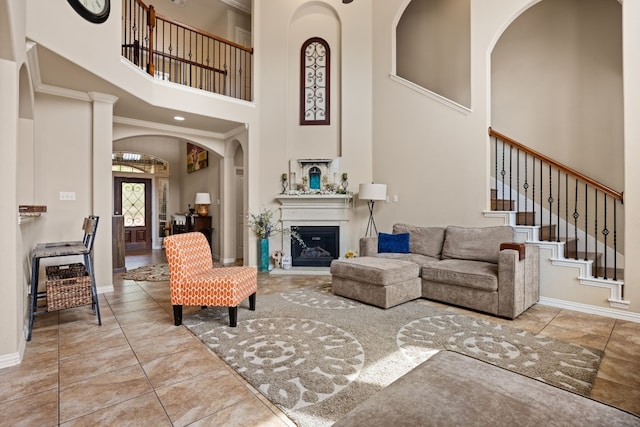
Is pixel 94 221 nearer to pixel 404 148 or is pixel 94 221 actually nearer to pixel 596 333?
pixel 404 148

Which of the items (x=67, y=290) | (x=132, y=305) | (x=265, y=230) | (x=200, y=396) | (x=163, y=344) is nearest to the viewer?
(x=200, y=396)

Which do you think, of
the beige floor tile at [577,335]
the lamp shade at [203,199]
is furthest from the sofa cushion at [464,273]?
the lamp shade at [203,199]

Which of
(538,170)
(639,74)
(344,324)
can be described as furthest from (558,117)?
(344,324)

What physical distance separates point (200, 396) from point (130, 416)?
35 centimetres

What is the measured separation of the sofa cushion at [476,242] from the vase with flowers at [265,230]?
8.18 ft

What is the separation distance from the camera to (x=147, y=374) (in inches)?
83.3

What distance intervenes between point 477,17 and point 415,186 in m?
2.38

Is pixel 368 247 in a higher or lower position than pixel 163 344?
higher

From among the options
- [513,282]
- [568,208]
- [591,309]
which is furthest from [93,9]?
[568,208]

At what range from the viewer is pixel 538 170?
4.79 meters

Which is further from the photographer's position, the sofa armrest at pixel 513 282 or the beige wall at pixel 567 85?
the beige wall at pixel 567 85

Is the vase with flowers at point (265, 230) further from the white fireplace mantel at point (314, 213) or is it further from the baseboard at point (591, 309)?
the baseboard at point (591, 309)

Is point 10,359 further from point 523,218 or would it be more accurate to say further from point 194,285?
point 523,218

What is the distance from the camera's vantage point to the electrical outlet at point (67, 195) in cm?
412
